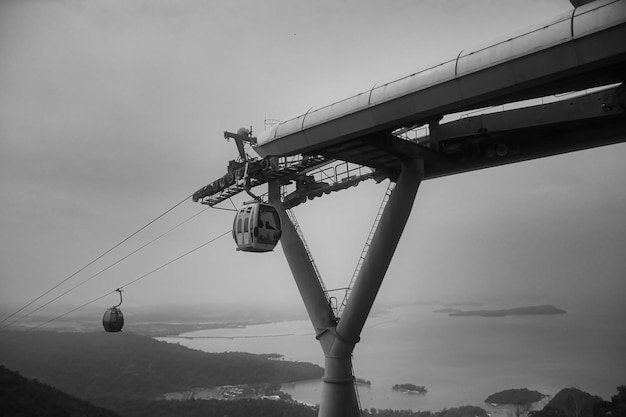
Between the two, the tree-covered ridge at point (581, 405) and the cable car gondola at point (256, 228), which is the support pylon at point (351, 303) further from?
the tree-covered ridge at point (581, 405)

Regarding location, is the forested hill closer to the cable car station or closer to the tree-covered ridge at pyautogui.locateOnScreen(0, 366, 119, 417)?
the tree-covered ridge at pyautogui.locateOnScreen(0, 366, 119, 417)

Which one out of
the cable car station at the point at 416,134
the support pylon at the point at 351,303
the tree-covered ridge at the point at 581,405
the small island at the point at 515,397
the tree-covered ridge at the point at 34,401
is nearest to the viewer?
the cable car station at the point at 416,134

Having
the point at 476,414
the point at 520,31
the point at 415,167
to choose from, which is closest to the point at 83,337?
the point at 476,414

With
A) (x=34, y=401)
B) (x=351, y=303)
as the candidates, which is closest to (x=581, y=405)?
(x=351, y=303)

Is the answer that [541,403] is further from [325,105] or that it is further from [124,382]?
[124,382]

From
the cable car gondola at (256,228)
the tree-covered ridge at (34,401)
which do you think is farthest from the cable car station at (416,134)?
the tree-covered ridge at (34,401)

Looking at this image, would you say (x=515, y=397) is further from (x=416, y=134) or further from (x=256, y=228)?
(x=256, y=228)
